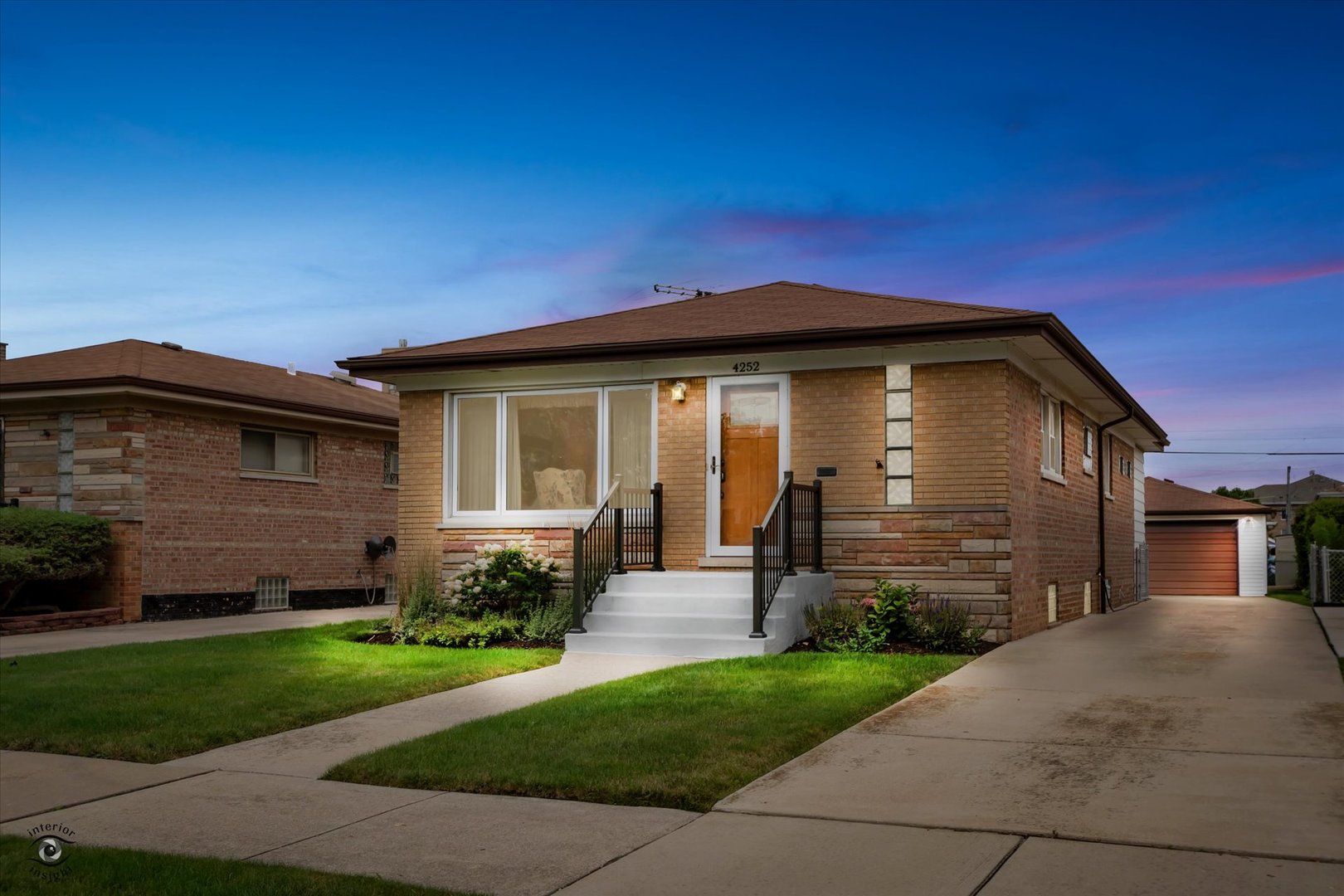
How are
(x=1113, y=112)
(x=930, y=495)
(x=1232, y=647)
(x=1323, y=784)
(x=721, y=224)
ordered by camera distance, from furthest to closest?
(x=721, y=224) < (x=1113, y=112) < (x=930, y=495) < (x=1232, y=647) < (x=1323, y=784)

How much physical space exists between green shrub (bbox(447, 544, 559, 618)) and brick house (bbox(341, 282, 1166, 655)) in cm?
50

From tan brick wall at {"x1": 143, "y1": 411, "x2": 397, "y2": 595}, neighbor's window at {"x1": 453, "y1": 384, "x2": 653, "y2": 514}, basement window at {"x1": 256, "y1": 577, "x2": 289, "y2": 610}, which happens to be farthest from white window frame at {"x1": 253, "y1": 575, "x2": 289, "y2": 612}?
neighbor's window at {"x1": 453, "y1": 384, "x2": 653, "y2": 514}

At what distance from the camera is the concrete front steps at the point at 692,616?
36.3ft

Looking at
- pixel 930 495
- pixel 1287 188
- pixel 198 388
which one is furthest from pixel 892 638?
pixel 198 388

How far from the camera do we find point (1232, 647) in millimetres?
11281

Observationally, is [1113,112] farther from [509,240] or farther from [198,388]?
[198,388]

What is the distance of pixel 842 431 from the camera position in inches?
494

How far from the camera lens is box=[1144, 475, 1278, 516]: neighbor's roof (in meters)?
27.3

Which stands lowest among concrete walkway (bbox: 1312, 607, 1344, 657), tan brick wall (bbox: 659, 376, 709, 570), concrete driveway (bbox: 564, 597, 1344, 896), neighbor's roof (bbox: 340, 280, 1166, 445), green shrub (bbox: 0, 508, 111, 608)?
concrete walkway (bbox: 1312, 607, 1344, 657)

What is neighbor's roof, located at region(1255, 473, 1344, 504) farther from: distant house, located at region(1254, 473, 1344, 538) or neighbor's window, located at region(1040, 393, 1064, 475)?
neighbor's window, located at region(1040, 393, 1064, 475)

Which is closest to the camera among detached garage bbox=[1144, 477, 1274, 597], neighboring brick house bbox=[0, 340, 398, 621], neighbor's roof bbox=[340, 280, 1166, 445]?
neighbor's roof bbox=[340, 280, 1166, 445]

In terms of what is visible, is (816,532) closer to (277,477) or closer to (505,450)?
(505,450)

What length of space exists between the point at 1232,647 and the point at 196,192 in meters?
14.6

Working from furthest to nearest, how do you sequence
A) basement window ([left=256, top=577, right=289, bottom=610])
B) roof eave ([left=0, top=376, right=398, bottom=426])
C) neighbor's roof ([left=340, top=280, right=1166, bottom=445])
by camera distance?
basement window ([left=256, top=577, right=289, bottom=610]) < roof eave ([left=0, top=376, right=398, bottom=426]) < neighbor's roof ([left=340, top=280, right=1166, bottom=445])
